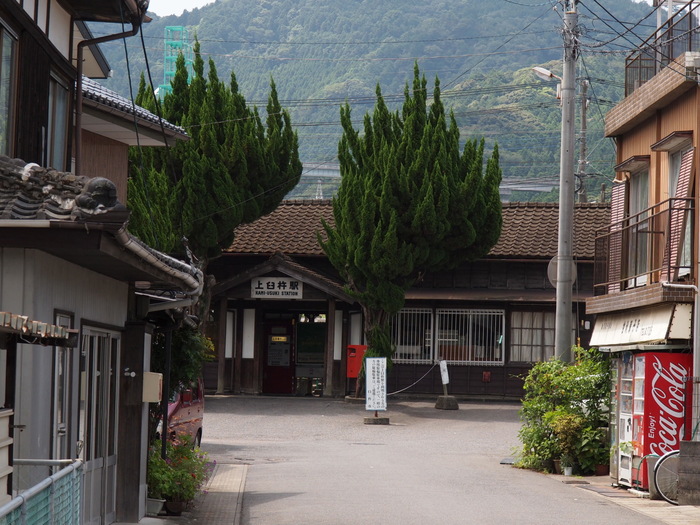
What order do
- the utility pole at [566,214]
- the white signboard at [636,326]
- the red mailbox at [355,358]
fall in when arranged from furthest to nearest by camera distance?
the red mailbox at [355,358] → the utility pole at [566,214] → the white signboard at [636,326]

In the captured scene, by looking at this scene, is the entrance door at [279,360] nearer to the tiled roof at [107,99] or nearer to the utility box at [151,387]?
the tiled roof at [107,99]

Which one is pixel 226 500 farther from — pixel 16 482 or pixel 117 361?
pixel 16 482

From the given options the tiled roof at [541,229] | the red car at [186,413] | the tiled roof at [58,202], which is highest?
the tiled roof at [541,229]

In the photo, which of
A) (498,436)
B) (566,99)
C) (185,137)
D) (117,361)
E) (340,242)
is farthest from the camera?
(340,242)

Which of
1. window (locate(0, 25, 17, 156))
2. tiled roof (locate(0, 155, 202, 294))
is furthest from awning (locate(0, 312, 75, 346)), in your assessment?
window (locate(0, 25, 17, 156))

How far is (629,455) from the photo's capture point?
1622 cm

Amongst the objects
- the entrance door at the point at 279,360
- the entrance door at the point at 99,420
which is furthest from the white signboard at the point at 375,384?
the entrance door at the point at 99,420

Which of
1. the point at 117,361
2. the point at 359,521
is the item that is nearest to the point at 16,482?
the point at 117,361

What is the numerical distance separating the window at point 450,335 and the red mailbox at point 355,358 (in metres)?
1.83

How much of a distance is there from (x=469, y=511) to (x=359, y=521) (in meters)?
1.65

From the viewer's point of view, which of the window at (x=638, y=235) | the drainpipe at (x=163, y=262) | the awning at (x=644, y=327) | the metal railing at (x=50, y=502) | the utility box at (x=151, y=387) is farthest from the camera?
Answer: the window at (x=638, y=235)

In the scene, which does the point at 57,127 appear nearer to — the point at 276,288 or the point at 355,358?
the point at 276,288

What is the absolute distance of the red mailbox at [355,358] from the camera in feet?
98.8

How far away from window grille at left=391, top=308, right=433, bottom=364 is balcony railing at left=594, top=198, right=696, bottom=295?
1217 centimetres
